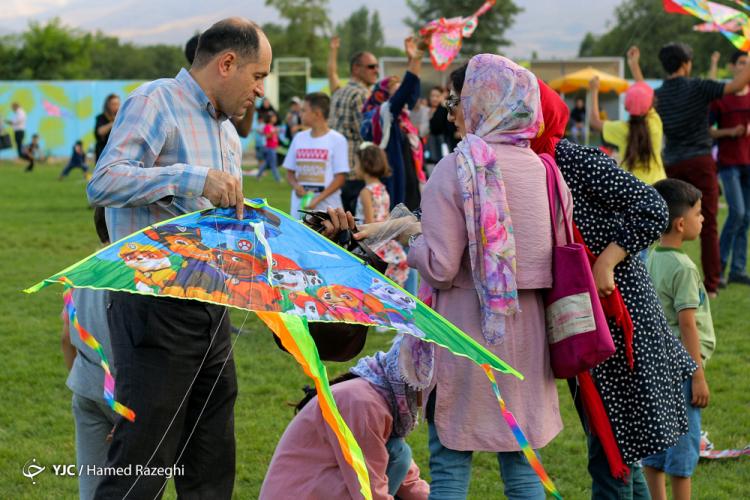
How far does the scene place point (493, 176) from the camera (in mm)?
3062

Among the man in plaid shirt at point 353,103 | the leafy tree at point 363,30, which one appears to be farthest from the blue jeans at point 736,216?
the leafy tree at point 363,30

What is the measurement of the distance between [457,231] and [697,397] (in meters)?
1.51

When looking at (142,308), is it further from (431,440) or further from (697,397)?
(697,397)

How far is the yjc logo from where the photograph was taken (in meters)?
4.43

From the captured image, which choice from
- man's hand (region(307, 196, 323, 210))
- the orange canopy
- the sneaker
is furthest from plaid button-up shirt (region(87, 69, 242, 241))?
the orange canopy

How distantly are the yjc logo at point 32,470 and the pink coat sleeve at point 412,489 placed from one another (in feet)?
5.52

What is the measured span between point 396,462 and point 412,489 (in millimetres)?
326

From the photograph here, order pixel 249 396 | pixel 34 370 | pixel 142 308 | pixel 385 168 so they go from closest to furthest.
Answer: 1. pixel 142 308
2. pixel 249 396
3. pixel 34 370
4. pixel 385 168

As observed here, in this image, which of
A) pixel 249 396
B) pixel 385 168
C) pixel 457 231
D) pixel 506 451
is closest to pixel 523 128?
pixel 457 231

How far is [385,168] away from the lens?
24.1 ft

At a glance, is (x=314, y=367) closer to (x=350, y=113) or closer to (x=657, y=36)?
(x=350, y=113)

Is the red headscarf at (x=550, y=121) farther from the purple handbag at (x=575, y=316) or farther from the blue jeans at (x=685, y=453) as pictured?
the blue jeans at (x=685, y=453)

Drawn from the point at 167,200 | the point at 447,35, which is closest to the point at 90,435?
the point at 167,200

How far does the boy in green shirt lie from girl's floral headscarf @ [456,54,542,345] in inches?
47.9
